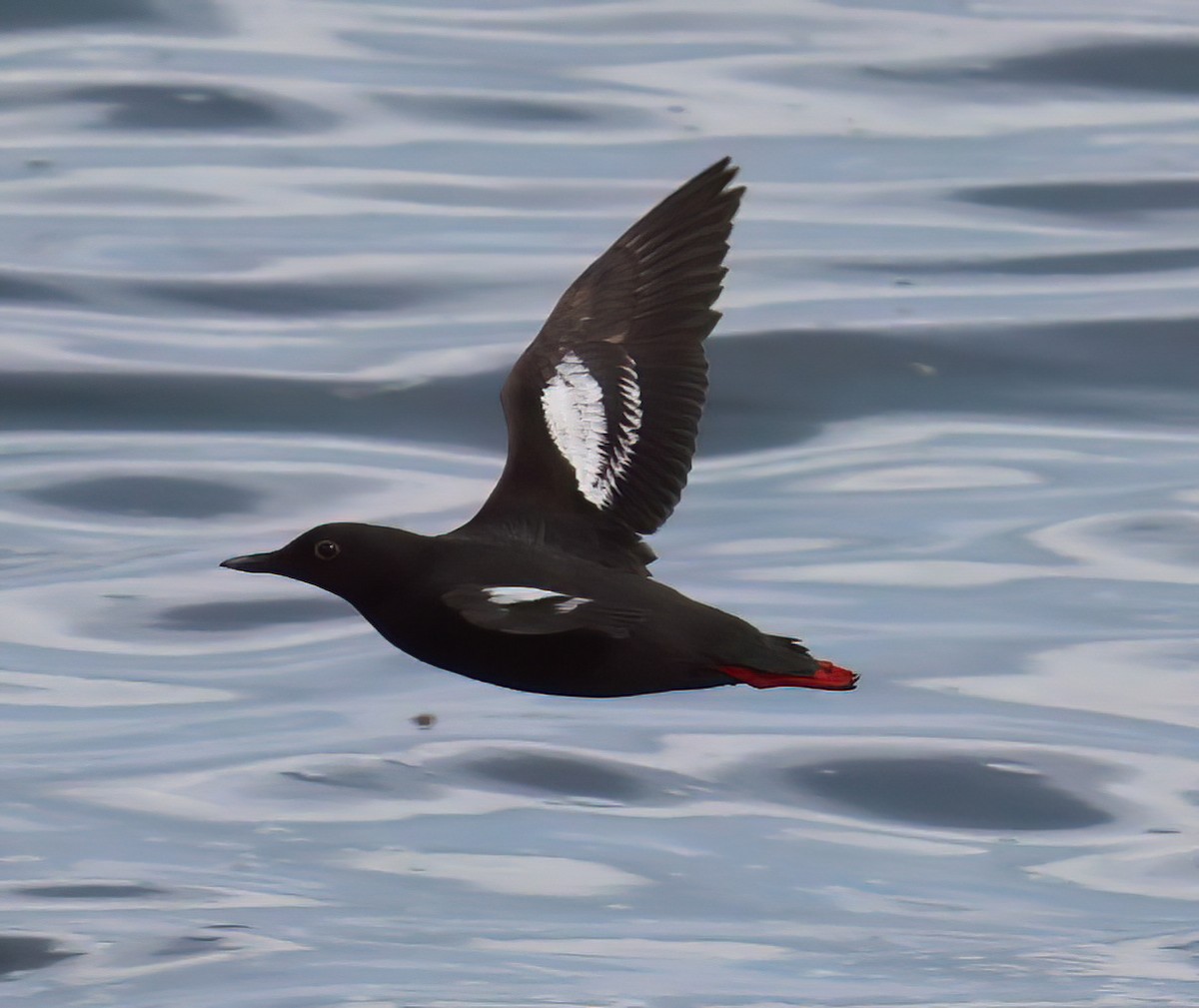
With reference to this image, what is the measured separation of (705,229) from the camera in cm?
696

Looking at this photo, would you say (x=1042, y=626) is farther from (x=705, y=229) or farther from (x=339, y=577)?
(x=339, y=577)

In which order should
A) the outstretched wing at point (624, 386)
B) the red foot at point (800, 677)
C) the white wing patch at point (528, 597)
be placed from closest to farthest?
the white wing patch at point (528, 597) → the red foot at point (800, 677) → the outstretched wing at point (624, 386)

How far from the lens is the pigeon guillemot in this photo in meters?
5.41

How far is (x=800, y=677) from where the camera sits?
5801mm

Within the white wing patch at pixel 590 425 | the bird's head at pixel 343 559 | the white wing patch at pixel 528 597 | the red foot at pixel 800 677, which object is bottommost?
the red foot at pixel 800 677

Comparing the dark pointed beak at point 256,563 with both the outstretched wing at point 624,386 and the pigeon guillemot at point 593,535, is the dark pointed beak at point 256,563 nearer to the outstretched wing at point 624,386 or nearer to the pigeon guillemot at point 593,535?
the pigeon guillemot at point 593,535

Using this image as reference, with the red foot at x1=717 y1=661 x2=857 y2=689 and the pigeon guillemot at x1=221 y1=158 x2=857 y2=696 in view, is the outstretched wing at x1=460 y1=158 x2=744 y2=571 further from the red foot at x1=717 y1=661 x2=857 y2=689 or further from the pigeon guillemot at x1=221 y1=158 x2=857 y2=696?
the red foot at x1=717 y1=661 x2=857 y2=689

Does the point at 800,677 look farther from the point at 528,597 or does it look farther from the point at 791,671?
the point at 528,597

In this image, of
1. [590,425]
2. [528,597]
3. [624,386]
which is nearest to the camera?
[528,597]

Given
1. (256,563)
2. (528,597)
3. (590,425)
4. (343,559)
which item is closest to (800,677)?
(528,597)

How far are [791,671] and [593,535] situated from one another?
0.83m

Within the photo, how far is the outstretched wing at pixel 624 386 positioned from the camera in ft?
21.3

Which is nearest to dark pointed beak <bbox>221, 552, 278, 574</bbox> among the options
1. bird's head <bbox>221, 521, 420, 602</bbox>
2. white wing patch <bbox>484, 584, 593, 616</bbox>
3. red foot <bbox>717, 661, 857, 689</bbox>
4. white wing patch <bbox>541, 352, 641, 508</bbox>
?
bird's head <bbox>221, 521, 420, 602</bbox>

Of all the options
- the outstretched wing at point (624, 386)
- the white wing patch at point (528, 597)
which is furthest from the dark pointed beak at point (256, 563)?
the white wing patch at point (528, 597)
